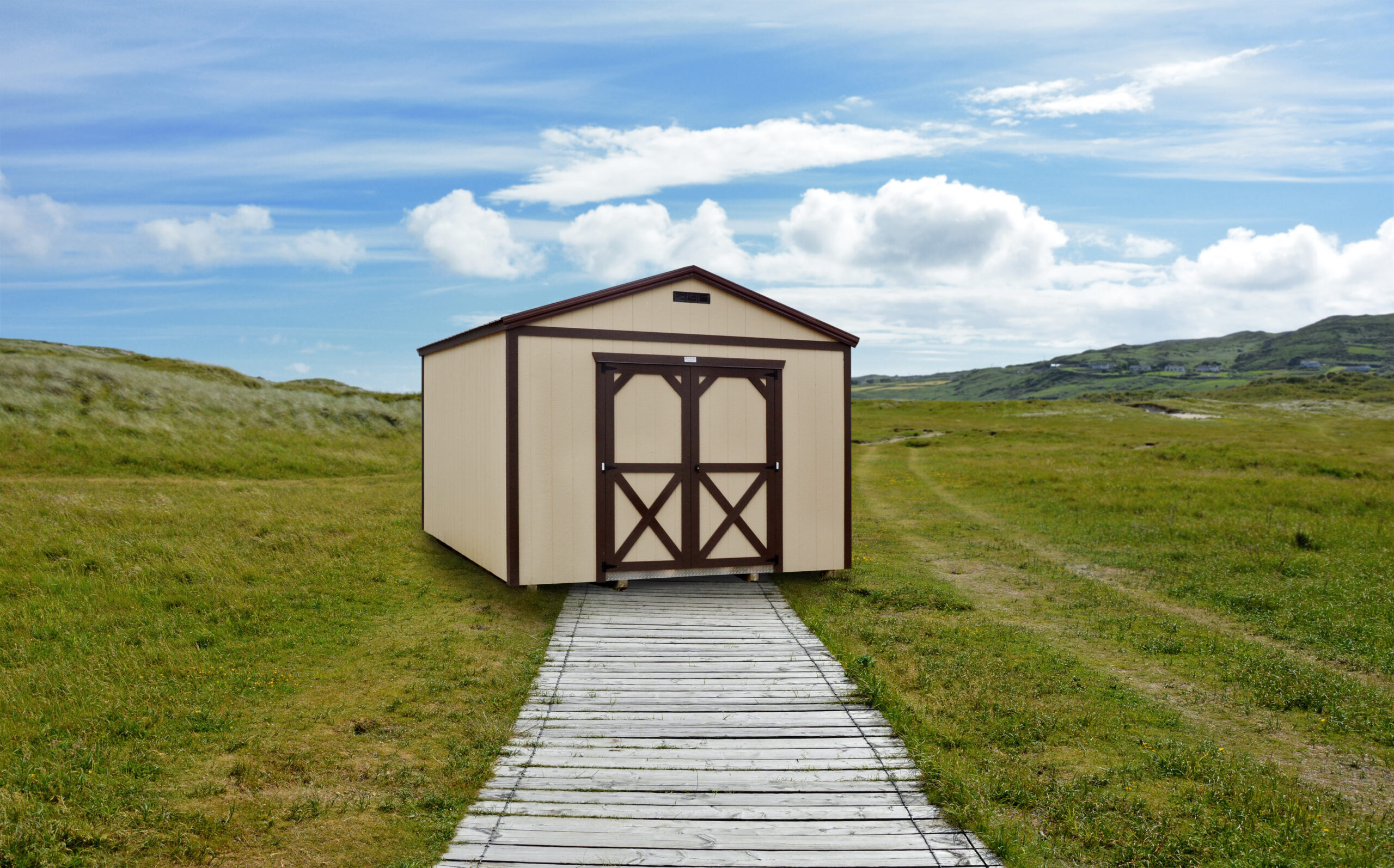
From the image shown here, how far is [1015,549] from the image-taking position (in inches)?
713

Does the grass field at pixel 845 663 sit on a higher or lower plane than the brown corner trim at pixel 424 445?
lower

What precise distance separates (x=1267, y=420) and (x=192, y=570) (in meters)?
69.1

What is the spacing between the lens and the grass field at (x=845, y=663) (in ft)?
20.0

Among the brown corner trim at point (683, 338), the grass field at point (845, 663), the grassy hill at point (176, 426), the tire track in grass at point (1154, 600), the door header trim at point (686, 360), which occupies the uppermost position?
the brown corner trim at point (683, 338)

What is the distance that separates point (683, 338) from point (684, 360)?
0.35 meters

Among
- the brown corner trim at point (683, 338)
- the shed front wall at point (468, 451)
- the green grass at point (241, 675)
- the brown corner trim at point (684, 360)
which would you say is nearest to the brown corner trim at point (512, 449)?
the shed front wall at point (468, 451)

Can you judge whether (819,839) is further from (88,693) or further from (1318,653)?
(1318,653)

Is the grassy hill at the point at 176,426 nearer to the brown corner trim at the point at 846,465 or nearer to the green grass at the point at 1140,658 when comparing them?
the green grass at the point at 1140,658

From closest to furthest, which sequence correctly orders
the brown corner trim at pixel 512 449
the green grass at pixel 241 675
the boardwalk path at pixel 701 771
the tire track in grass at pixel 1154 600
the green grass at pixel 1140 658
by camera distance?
the boardwalk path at pixel 701 771 < the green grass at pixel 241 675 < the green grass at pixel 1140 658 < the tire track in grass at pixel 1154 600 < the brown corner trim at pixel 512 449

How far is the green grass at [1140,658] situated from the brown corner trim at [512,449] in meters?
4.26

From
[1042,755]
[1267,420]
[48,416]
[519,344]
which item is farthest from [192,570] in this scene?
[1267,420]

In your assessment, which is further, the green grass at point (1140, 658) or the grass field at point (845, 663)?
the green grass at point (1140, 658)

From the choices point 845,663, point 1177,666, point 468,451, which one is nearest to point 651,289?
point 468,451

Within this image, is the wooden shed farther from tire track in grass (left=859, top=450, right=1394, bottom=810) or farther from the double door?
A: tire track in grass (left=859, top=450, right=1394, bottom=810)
